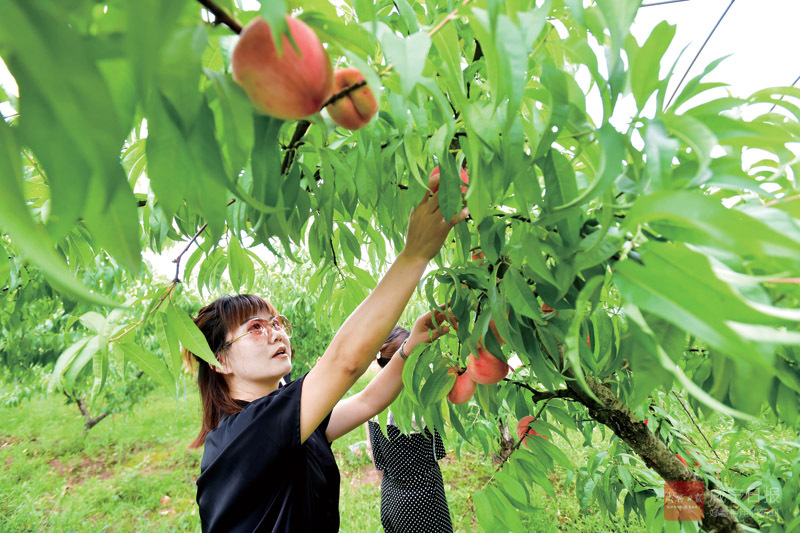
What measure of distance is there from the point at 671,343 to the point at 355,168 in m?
0.36

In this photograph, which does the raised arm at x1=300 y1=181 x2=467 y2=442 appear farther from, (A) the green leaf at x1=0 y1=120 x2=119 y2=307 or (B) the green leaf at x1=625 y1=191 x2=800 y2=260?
(A) the green leaf at x1=0 y1=120 x2=119 y2=307

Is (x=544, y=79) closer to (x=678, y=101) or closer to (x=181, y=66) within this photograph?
(x=678, y=101)

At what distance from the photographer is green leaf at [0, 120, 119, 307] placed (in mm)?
180

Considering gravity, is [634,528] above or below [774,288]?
below

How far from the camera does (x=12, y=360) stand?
9.76ft

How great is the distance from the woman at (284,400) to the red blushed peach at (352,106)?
0.20m

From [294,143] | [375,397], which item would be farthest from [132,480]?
[294,143]

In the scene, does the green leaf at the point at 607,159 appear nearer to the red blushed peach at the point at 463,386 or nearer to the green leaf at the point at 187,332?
the green leaf at the point at 187,332

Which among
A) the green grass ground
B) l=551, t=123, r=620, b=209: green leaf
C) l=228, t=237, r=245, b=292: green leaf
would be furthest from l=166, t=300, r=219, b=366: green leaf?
the green grass ground

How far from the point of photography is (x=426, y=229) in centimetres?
63

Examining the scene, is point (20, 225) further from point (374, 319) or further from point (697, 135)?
point (374, 319)

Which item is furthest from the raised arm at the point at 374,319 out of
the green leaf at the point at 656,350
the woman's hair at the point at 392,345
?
the woman's hair at the point at 392,345

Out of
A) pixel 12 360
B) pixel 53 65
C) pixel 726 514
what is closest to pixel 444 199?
pixel 53 65

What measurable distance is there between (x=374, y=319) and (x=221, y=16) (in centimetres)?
49
